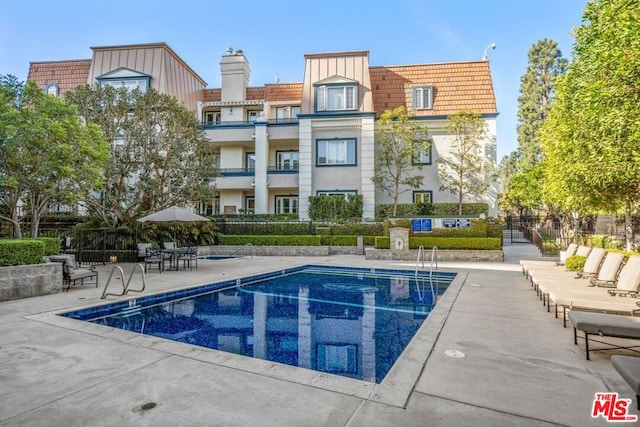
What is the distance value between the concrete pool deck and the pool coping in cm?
2

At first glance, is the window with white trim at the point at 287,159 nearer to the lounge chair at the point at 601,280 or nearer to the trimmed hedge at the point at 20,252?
the trimmed hedge at the point at 20,252

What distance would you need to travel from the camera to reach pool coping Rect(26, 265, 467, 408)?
12.1 ft

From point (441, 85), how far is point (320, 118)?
347 inches

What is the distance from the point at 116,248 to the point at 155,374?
1413cm

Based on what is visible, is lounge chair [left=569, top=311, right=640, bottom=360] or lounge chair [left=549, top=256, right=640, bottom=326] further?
lounge chair [left=549, top=256, right=640, bottom=326]

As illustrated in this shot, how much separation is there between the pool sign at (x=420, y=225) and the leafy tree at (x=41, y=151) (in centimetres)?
1393

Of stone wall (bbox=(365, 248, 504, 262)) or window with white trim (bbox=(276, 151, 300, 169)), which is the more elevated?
window with white trim (bbox=(276, 151, 300, 169))

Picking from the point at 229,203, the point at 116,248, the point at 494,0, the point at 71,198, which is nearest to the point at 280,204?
the point at 229,203

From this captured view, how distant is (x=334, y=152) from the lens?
23984 mm

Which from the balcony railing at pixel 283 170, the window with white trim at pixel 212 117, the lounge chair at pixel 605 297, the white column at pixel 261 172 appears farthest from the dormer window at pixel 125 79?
the lounge chair at pixel 605 297

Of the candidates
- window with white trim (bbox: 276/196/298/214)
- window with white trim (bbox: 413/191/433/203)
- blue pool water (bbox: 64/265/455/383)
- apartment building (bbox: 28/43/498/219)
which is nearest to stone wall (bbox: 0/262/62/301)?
blue pool water (bbox: 64/265/455/383)

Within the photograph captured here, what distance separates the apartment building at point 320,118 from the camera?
76.8ft

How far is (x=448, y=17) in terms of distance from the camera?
16.6 metres

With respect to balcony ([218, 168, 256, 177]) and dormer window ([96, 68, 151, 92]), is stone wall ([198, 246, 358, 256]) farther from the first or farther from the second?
dormer window ([96, 68, 151, 92])
